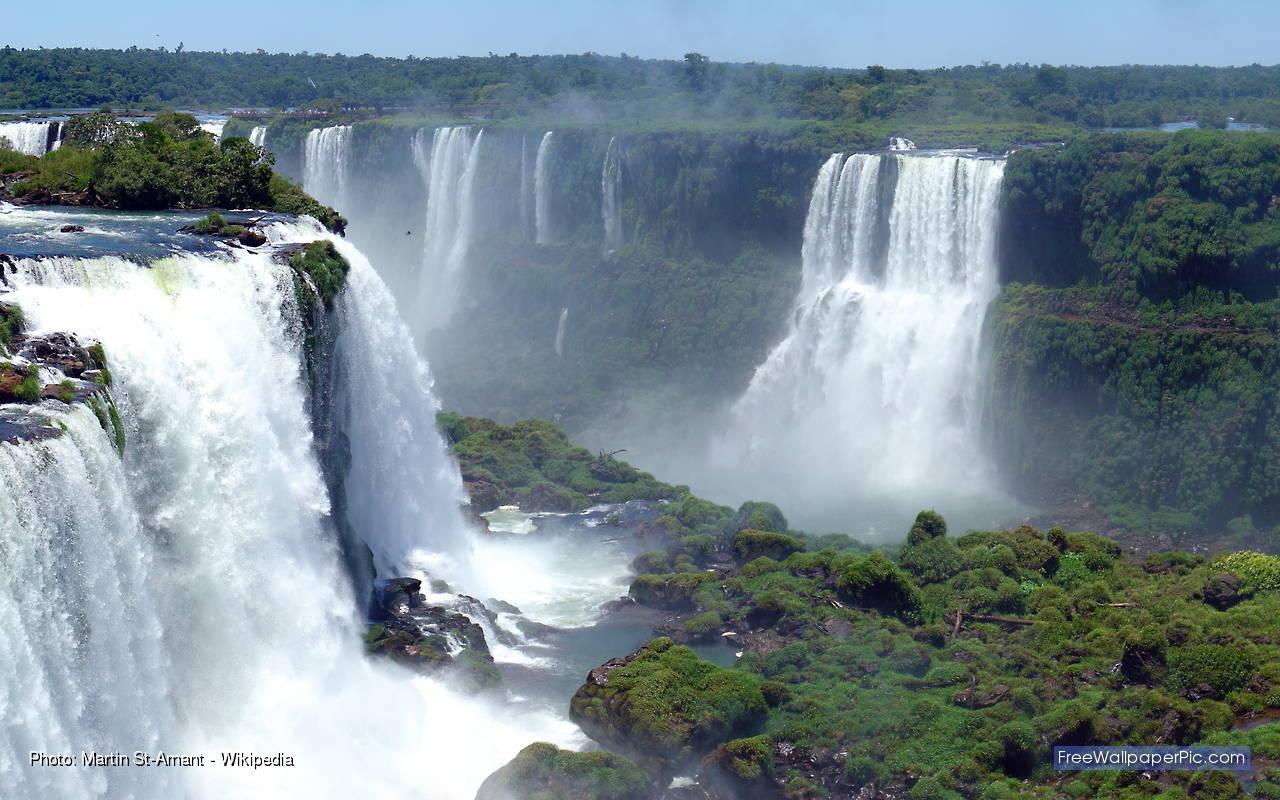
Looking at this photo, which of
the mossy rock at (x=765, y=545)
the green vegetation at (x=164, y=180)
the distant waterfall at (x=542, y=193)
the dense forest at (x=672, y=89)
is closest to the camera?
the mossy rock at (x=765, y=545)

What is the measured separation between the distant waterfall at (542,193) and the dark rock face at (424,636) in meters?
30.9

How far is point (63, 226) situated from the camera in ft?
100

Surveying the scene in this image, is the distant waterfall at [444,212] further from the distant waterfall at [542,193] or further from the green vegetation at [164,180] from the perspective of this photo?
the green vegetation at [164,180]

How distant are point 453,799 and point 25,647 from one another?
8.50m

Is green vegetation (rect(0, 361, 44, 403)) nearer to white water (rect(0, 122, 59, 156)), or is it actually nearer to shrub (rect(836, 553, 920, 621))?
shrub (rect(836, 553, 920, 621))

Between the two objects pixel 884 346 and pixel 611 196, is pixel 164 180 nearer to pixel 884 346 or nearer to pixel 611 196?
pixel 884 346

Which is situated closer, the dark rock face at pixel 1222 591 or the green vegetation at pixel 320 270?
the green vegetation at pixel 320 270

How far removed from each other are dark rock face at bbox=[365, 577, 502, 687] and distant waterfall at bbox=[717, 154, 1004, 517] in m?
15.8

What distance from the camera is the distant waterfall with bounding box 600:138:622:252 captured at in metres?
58.3

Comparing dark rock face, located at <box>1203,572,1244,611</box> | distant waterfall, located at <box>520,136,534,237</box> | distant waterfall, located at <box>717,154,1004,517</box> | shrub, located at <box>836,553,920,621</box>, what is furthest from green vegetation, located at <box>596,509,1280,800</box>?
distant waterfall, located at <box>520,136,534,237</box>

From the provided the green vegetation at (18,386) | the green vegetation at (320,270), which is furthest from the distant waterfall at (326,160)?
the green vegetation at (18,386)

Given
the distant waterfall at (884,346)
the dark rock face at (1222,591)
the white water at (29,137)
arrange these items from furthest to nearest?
the distant waterfall at (884,346) < the white water at (29,137) < the dark rock face at (1222,591)

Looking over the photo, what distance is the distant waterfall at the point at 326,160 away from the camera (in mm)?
62438

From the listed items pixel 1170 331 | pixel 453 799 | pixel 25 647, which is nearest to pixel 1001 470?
pixel 1170 331
